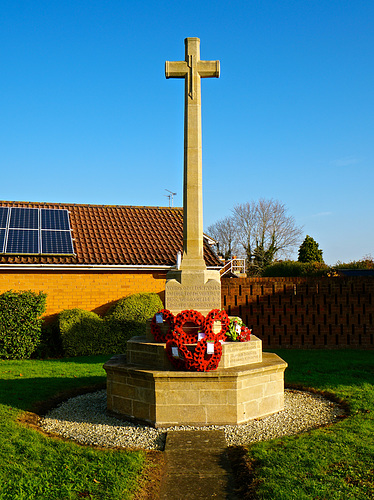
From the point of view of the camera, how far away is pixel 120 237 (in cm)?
1706

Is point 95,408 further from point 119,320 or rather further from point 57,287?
point 57,287

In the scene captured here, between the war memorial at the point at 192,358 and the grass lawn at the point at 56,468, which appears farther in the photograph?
the war memorial at the point at 192,358

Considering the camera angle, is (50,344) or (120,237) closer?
(50,344)

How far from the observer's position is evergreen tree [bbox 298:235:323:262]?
110 ft

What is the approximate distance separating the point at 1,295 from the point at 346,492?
11492 millimetres

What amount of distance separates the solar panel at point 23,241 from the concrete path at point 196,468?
9695 mm

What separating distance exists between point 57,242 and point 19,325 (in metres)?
3.05

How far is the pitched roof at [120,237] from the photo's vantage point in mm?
15152

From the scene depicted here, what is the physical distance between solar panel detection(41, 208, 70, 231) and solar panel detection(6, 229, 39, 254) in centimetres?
72

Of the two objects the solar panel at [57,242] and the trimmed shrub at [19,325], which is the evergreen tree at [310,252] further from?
the trimmed shrub at [19,325]

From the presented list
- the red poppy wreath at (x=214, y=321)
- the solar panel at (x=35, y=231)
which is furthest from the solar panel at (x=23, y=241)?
the red poppy wreath at (x=214, y=321)

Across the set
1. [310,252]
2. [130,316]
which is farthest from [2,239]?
[310,252]

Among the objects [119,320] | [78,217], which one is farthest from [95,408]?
[78,217]

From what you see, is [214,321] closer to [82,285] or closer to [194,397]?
[194,397]
